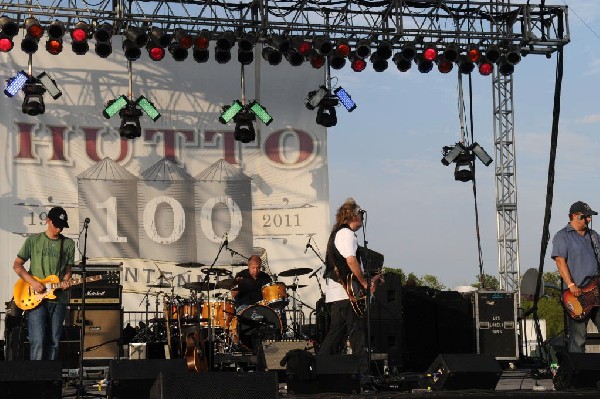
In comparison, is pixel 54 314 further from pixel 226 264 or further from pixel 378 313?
pixel 226 264

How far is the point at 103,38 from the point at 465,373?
323 inches

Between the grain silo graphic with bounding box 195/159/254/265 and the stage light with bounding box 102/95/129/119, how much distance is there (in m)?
2.03

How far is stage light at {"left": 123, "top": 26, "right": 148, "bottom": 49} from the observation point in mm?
15258

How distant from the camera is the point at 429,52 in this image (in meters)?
16.2

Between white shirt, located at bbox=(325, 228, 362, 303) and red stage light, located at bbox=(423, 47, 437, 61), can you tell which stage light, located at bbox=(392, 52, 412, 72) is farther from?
white shirt, located at bbox=(325, 228, 362, 303)

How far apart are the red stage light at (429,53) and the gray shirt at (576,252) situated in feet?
19.3

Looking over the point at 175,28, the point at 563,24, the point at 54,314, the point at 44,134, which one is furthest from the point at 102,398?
the point at 563,24

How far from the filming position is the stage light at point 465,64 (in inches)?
646

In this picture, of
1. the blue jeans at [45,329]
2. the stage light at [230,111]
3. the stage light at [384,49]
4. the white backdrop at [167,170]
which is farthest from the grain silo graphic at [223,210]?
the blue jeans at [45,329]

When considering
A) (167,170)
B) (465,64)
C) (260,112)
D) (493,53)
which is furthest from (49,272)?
(493,53)

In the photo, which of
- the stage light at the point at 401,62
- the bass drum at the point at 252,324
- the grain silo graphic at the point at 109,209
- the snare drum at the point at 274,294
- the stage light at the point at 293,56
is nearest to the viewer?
the bass drum at the point at 252,324

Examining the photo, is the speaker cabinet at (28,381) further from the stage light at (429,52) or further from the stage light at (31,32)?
the stage light at (429,52)

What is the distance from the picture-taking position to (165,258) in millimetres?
17531

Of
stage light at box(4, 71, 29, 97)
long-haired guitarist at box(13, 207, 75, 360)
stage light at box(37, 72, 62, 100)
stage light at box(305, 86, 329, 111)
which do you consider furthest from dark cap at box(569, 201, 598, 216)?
stage light at box(4, 71, 29, 97)
